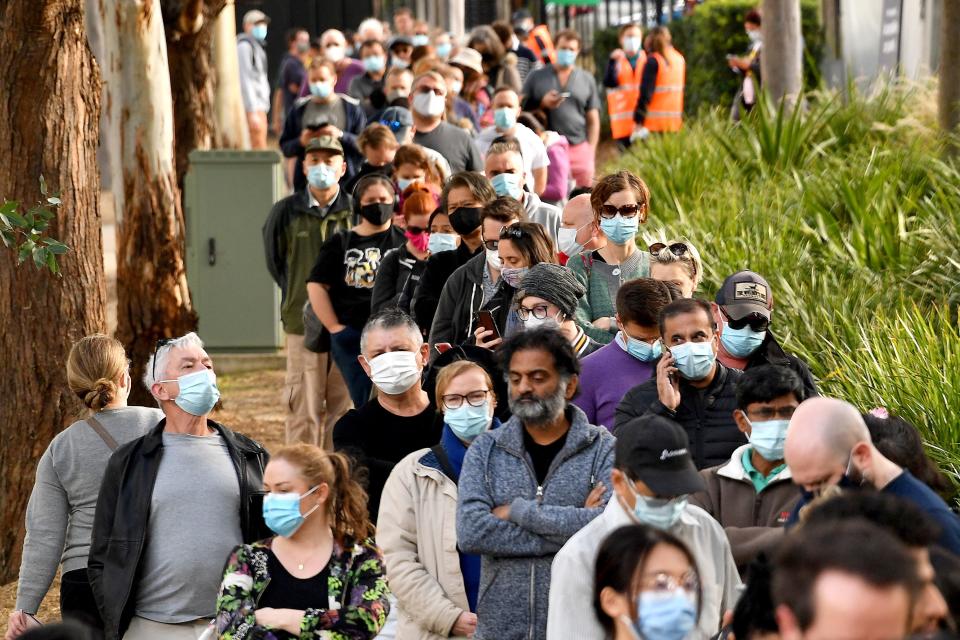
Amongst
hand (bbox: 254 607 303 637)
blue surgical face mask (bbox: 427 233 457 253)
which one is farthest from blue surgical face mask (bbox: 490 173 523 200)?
hand (bbox: 254 607 303 637)

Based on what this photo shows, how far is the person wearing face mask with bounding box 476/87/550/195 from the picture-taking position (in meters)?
12.2

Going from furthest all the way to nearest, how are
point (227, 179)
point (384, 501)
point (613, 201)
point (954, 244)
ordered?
point (227, 179), point (954, 244), point (613, 201), point (384, 501)

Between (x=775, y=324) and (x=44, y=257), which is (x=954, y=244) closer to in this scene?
(x=775, y=324)

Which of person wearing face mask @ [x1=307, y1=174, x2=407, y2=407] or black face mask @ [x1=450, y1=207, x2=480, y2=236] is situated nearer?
black face mask @ [x1=450, y1=207, x2=480, y2=236]

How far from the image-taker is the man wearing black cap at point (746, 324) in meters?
6.92

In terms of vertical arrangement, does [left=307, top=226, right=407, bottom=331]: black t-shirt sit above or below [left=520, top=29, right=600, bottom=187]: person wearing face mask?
below

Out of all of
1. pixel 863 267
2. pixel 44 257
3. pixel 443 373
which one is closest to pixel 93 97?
pixel 44 257

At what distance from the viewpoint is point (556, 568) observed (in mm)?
4738

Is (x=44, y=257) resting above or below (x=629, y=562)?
above

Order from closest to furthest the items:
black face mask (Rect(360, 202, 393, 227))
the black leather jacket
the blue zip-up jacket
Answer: the blue zip-up jacket → the black leather jacket → black face mask (Rect(360, 202, 393, 227))

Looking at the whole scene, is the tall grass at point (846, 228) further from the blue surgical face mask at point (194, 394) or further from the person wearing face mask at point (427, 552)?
the blue surgical face mask at point (194, 394)

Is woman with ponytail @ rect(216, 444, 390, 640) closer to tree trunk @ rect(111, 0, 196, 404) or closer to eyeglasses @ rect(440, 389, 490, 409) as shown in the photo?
eyeglasses @ rect(440, 389, 490, 409)

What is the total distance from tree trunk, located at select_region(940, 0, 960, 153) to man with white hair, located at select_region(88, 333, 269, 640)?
7.80 m

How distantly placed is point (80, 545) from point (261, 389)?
7.56 m
